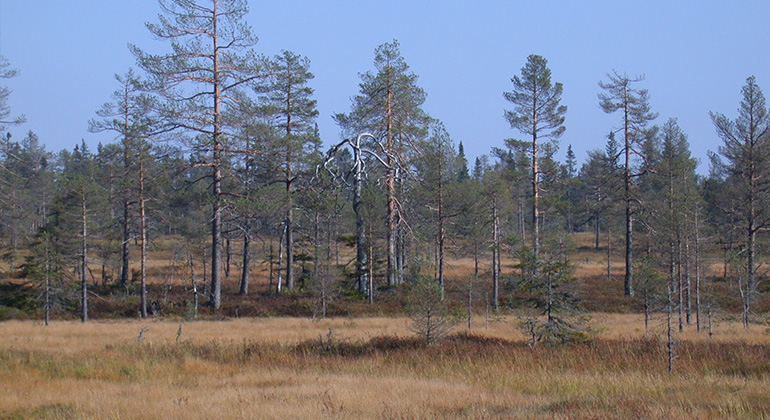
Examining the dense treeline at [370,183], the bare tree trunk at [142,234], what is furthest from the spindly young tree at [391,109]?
the bare tree trunk at [142,234]

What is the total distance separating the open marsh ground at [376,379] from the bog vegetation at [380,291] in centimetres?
7

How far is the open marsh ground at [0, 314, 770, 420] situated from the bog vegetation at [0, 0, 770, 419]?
7 cm

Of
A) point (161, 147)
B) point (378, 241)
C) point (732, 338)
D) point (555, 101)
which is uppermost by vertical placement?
point (555, 101)

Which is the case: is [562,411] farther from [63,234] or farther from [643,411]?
[63,234]

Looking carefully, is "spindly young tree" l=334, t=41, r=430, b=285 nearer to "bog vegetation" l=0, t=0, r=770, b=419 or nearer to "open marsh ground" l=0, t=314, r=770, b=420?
"bog vegetation" l=0, t=0, r=770, b=419

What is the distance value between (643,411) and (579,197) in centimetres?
9190

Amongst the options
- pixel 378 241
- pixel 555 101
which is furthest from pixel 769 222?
pixel 378 241

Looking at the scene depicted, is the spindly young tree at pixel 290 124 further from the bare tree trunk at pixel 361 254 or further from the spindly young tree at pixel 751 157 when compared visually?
the spindly young tree at pixel 751 157

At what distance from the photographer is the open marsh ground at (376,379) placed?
7.59 metres

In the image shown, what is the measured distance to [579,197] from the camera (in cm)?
9469

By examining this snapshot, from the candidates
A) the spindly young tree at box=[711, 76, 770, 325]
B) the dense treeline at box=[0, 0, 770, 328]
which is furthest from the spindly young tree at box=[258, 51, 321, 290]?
the spindly young tree at box=[711, 76, 770, 325]

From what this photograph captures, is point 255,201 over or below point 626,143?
below

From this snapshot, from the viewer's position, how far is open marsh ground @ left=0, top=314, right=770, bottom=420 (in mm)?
7594

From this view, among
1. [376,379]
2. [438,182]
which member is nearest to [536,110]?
[438,182]
